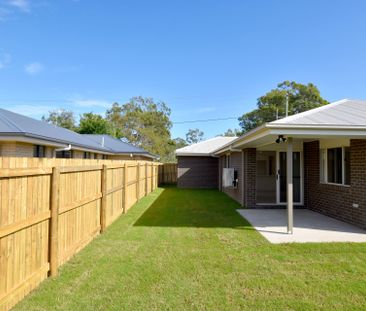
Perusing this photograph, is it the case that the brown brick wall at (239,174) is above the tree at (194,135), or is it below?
below

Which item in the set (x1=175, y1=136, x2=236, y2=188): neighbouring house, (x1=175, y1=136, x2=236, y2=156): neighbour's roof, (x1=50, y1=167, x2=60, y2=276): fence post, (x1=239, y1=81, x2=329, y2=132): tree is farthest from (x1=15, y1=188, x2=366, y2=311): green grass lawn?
(x1=239, y1=81, x2=329, y2=132): tree

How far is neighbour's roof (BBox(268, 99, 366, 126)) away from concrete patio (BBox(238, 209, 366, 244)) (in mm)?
2610

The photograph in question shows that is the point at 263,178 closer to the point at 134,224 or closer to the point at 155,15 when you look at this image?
the point at 134,224

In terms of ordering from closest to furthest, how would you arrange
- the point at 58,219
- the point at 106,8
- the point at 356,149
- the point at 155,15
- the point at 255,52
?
the point at 58,219 < the point at 356,149 < the point at 106,8 < the point at 155,15 < the point at 255,52

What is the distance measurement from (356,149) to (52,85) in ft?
124

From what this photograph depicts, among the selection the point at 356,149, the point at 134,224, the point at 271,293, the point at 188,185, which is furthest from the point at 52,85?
the point at 271,293

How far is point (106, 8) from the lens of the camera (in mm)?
15445

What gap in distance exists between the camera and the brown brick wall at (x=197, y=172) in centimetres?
2264

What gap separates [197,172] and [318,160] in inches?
497

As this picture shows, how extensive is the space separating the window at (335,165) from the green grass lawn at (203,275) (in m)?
3.25

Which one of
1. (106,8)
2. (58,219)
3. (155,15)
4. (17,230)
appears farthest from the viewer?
(155,15)

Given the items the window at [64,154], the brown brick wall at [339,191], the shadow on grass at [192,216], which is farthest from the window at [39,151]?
the brown brick wall at [339,191]

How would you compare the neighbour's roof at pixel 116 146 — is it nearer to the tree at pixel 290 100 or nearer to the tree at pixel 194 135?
the tree at pixel 290 100

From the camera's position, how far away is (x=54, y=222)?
15.3 feet
